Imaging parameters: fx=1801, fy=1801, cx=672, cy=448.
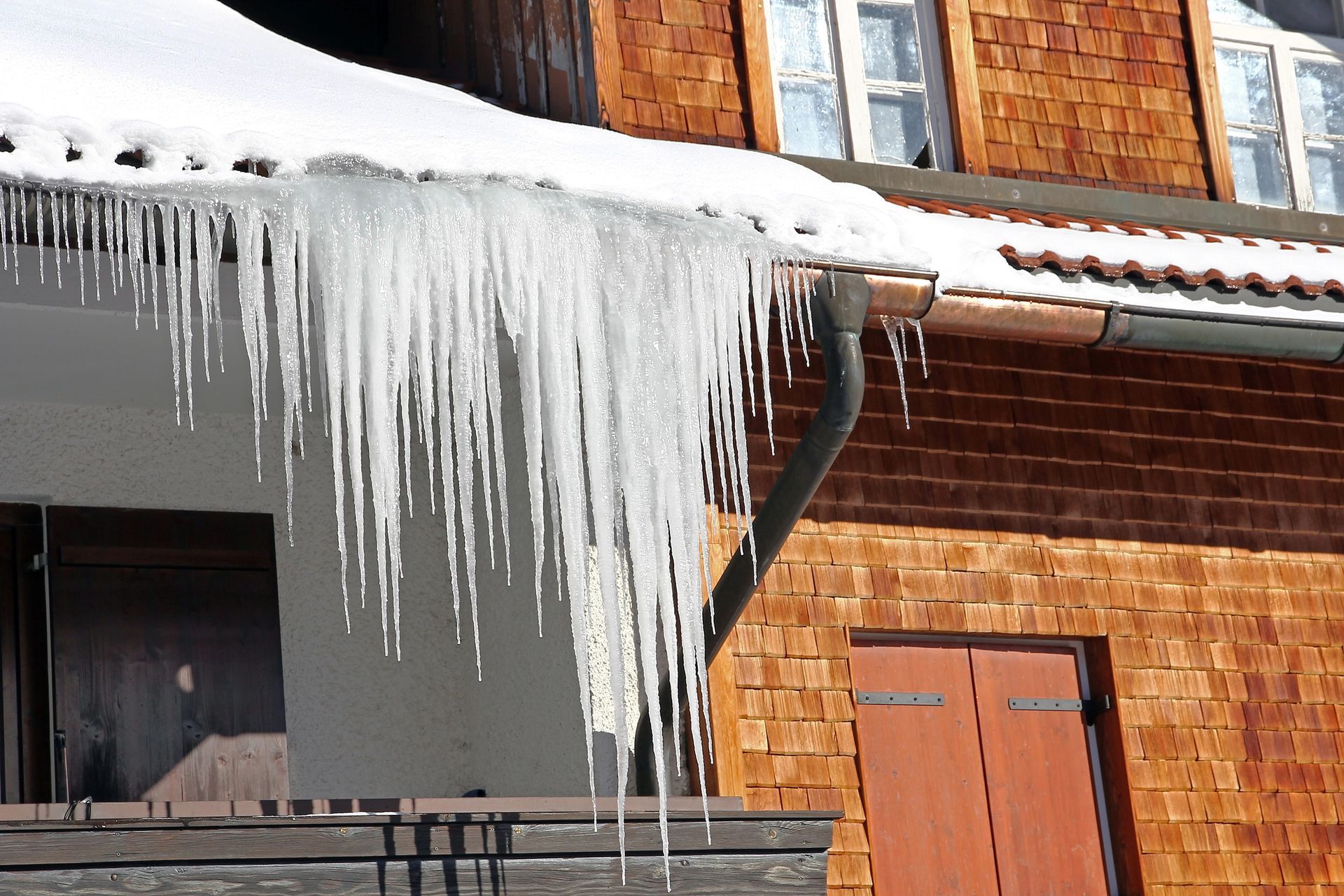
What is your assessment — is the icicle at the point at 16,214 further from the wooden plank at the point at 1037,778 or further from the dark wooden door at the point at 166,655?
the wooden plank at the point at 1037,778

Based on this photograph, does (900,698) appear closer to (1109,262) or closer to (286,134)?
(1109,262)

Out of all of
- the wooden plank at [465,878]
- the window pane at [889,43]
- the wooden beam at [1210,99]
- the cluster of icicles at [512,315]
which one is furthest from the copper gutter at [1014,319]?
the wooden beam at [1210,99]

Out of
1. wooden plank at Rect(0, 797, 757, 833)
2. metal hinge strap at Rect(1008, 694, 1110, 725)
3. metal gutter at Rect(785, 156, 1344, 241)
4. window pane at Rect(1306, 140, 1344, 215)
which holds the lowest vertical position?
wooden plank at Rect(0, 797, 757, 833)

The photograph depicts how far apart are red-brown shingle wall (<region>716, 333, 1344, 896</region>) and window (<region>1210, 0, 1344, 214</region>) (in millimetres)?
1073

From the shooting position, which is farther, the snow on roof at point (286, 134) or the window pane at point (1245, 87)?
the window pane at point (1245, 87)

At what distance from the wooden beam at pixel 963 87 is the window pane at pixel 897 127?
13 centimetres

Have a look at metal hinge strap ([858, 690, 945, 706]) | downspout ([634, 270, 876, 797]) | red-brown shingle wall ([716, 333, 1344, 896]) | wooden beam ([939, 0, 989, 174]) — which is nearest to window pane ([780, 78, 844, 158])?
wooden beam ([939, 0, 989, 174])

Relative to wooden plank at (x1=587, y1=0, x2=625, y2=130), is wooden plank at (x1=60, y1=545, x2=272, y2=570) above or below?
below

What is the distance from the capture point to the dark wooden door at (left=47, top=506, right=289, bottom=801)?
5723 millimetres

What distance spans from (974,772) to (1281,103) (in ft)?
11.3

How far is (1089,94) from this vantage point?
733cm

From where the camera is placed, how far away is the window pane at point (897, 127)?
7.07m

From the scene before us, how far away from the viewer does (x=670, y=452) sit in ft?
16.3

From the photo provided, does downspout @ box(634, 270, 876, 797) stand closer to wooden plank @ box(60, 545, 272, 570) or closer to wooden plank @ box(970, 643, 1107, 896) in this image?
wooden plank @ box(970, 643, 1107, 896)
